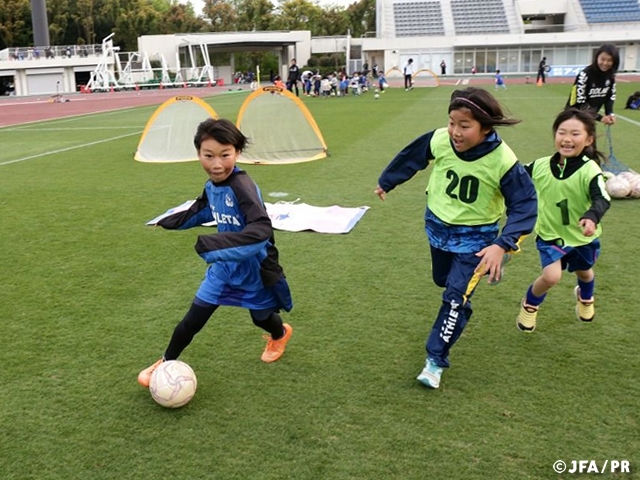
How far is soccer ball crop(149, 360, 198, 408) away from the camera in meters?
3.05

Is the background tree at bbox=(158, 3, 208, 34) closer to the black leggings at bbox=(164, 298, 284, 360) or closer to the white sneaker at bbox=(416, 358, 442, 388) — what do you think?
the black leggings at bbox=(164, 298, 284, 360)

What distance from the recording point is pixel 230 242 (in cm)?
279

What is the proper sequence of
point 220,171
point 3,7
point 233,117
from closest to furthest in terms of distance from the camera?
point 220,171
point 233,117
point 3,7

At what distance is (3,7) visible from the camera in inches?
2301

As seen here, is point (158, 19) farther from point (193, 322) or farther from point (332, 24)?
point (193, 322)

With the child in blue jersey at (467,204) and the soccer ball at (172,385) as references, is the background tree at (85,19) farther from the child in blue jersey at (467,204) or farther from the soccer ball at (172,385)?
the child in blue jersey at (467,204)

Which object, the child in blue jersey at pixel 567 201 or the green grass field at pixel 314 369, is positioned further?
the child in blue jersey at pixel 567 201

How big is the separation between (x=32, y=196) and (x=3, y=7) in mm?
60476

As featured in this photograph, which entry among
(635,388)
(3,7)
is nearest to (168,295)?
(635,388)

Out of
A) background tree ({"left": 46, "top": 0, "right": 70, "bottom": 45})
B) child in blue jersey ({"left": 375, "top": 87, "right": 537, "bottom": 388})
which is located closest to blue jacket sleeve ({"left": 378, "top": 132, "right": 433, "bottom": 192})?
child in blue jersey ({"left": 375, "top": 87, "right": 537, "bottom": 388})

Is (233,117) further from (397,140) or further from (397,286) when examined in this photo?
(397,286)

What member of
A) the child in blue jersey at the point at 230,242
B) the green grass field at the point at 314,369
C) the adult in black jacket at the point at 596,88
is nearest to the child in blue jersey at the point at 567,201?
the green grass field at the point at 314,369

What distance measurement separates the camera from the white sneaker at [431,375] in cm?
321

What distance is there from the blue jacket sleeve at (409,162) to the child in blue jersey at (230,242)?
78cm
